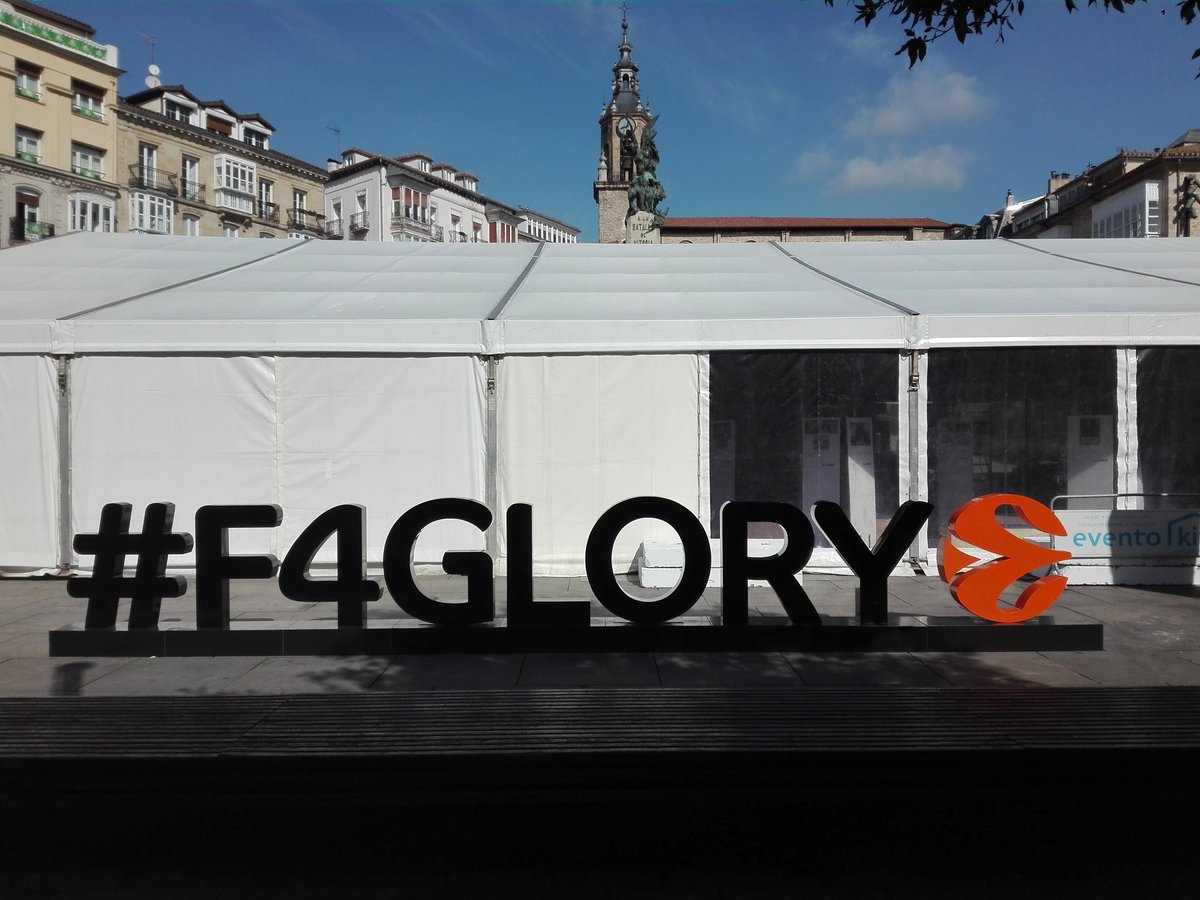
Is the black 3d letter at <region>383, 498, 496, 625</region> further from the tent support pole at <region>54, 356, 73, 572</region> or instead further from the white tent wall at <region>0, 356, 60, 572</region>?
the white tent wall at <region>0, 356, 60, 572</region>

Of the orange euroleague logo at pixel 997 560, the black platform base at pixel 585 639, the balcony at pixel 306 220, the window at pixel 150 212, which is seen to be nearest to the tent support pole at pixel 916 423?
the orange euroleague logo at pixel 997 560

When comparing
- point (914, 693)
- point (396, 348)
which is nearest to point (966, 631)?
point (914, 693)

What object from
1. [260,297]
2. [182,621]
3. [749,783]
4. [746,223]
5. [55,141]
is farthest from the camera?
[746,223]

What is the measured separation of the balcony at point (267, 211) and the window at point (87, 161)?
422 inches

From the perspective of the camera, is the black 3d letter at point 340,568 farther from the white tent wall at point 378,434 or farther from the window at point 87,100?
the window at point 87,100

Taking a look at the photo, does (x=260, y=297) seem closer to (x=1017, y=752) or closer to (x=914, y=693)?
(x=914, y=693)

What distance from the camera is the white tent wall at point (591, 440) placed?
11039mm

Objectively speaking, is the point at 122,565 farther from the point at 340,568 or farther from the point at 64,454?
the point at 64,454

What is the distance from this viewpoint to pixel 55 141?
138ft

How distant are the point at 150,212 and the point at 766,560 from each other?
156 ft

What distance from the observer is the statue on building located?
4528cm

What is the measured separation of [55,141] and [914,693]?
4787 cm

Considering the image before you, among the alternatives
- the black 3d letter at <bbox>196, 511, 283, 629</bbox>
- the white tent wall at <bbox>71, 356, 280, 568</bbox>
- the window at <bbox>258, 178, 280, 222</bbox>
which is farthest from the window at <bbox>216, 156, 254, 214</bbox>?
the black 3d letter at <bbox>196, 511, 283, 629</bbox>

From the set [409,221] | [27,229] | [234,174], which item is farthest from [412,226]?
[27,229]
